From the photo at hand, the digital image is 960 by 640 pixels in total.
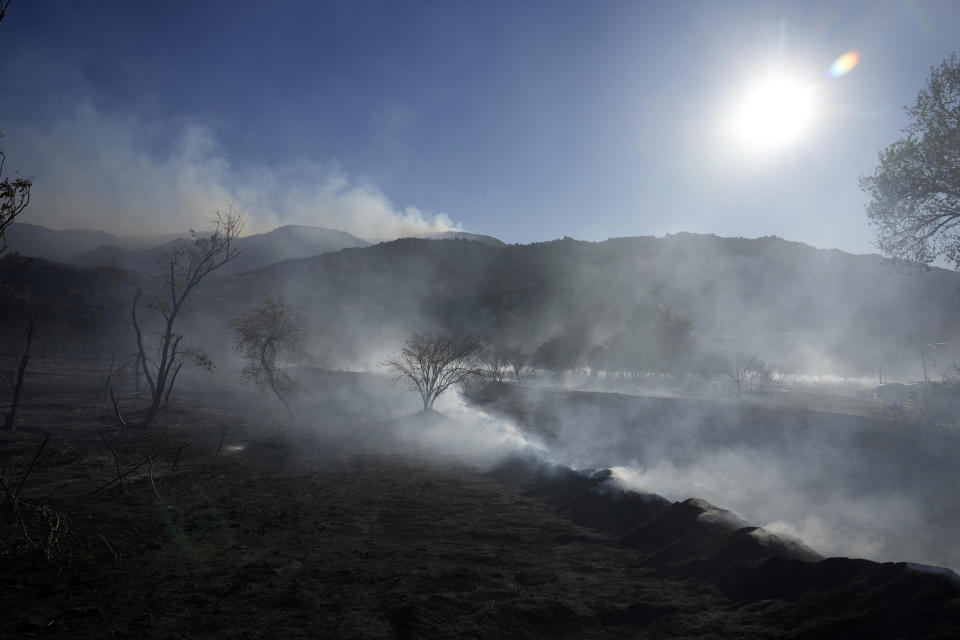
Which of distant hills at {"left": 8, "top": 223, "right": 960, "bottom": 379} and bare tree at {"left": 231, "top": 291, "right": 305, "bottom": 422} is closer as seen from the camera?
bare tree at {"left": 231, "top": 291, "right": 305, "bottom": 422}

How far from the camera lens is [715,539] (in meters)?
7.95

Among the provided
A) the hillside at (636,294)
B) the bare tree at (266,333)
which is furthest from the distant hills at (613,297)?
the bare tree at (266,333)

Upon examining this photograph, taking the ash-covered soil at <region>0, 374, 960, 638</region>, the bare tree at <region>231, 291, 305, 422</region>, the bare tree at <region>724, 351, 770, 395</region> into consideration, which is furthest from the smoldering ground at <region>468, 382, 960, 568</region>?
the bare tree at <region>724, 351, 770, 395</region>

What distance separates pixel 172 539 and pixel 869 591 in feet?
35.9

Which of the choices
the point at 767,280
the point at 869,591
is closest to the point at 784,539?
the point at 869,591

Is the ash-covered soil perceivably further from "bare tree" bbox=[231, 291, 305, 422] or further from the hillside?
the hillside

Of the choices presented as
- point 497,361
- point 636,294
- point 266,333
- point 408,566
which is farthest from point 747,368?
point 636,294

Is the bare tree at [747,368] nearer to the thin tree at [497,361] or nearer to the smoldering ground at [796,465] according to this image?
the smoldering ground at [796,465]

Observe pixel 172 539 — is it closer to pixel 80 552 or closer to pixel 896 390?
pixel 80 552

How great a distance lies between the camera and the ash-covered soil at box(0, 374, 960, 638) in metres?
5.50

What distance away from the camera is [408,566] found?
7840 millimetres

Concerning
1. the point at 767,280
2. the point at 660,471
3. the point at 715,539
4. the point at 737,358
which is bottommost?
the point at 660,471

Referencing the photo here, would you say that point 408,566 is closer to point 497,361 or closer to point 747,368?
point 497,361

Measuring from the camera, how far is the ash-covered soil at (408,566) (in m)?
5.50
